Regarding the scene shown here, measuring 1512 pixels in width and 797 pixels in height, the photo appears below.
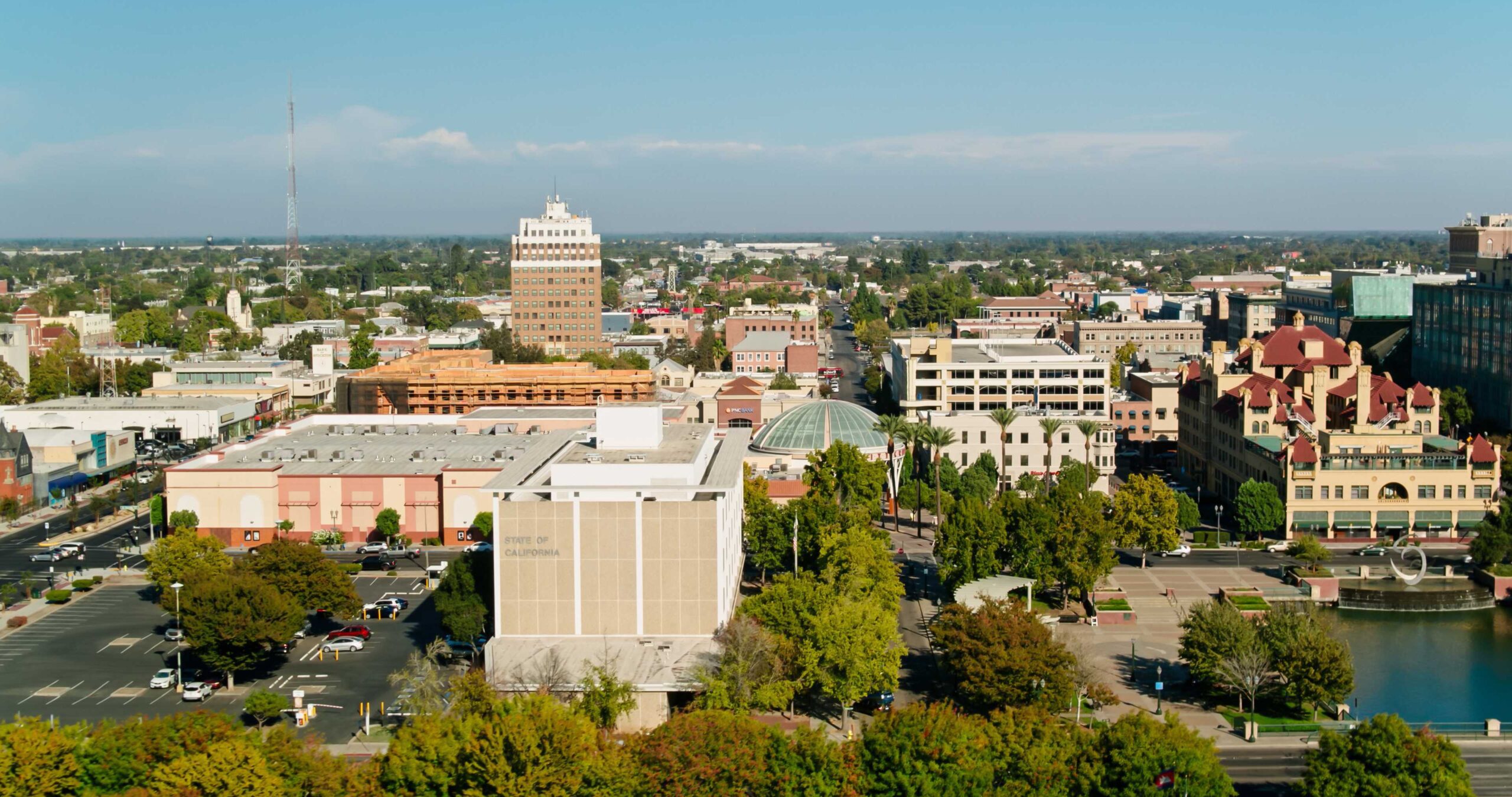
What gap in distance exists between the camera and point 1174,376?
9525cm

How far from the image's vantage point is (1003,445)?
249ft

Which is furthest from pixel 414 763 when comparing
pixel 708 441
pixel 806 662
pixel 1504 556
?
pixel 1504 556

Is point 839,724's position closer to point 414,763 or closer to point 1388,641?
point 414,763

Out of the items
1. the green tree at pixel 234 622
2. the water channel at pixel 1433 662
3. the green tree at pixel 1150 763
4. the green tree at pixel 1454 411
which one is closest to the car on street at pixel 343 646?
the green tree at pixel 234 622

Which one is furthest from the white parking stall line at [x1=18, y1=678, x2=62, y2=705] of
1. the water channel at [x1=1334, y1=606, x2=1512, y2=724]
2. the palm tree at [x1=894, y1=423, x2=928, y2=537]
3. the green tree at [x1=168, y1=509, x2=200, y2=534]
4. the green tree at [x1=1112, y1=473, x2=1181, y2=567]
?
the water channel at [x1=1334, y1=606, x2=1512, y2=724]

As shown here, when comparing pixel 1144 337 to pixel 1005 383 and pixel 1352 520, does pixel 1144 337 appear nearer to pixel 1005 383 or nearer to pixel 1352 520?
pixel 1005 383

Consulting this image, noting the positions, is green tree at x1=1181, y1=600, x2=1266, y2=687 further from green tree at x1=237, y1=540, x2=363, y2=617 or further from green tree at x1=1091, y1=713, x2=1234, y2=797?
green tree at x1=237, y1=540, x2=363, y2=617

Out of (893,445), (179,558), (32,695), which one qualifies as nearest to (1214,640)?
(893,445)

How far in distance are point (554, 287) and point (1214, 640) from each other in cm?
9034

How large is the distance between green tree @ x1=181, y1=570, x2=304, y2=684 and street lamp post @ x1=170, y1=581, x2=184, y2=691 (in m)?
0.88

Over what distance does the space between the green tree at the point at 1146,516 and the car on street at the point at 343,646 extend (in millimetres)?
31479

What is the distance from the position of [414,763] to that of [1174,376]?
72638mm

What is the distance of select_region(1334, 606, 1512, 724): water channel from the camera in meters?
44.9

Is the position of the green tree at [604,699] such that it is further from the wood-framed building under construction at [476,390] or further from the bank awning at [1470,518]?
the wood-framed building under construction at [476,390]
